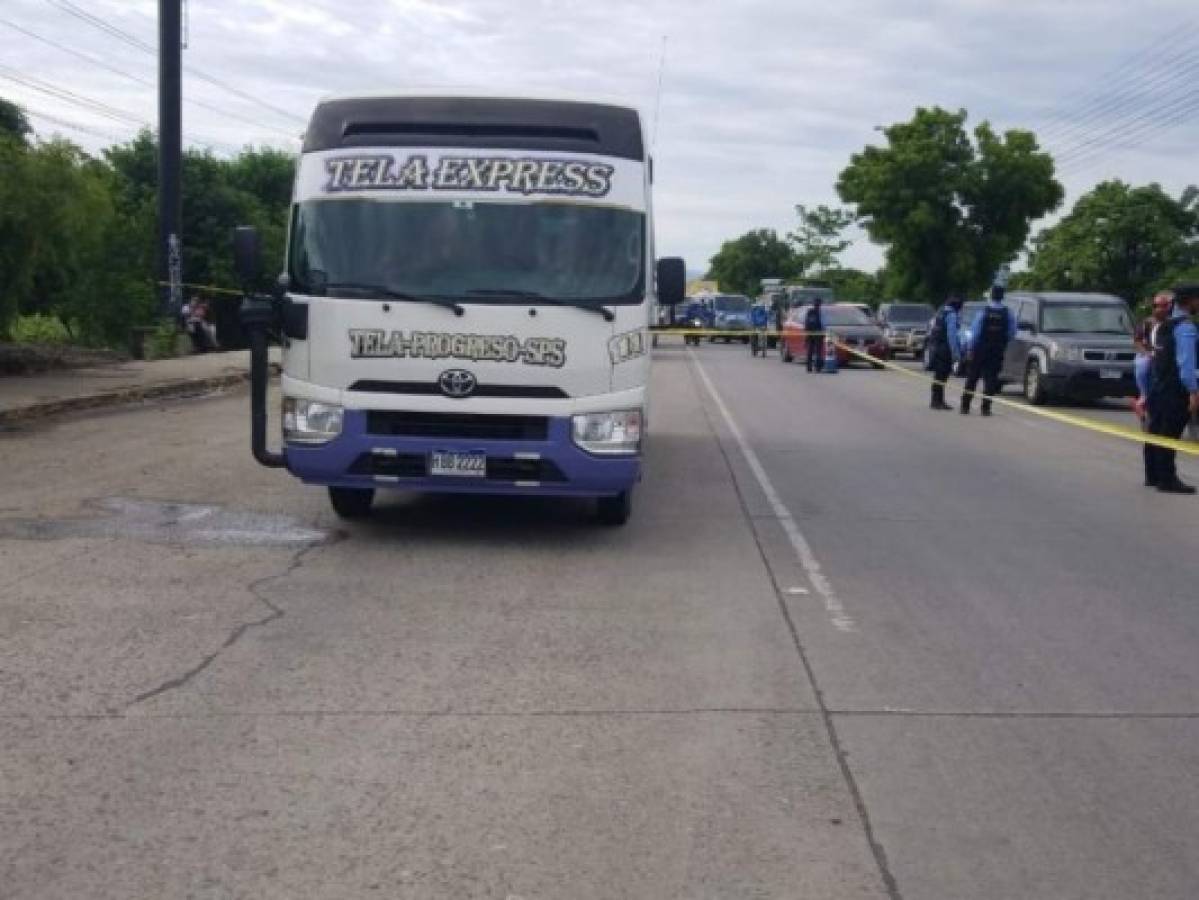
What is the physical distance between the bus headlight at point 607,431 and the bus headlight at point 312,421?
1.51 metres

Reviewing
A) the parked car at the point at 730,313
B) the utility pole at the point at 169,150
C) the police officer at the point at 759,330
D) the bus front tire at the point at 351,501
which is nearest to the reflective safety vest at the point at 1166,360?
the bus front tire at the point at 351,501

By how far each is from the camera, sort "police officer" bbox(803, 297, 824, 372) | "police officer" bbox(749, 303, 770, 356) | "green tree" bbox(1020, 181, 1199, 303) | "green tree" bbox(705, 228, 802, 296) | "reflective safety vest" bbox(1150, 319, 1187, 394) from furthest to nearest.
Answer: "green tree" bbox(705, 228, 802, 296)
"green tree" bbox(1020, 181, 1199, 303)
"police officer" bbox(749, 303, 770, 356)
"police officer" bbox(803, 297, 824, 372)
"reflective safety vest" bbox(1150, 319, 1187, 394)

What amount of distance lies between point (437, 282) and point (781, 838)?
575 centimetres

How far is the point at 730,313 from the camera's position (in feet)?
198

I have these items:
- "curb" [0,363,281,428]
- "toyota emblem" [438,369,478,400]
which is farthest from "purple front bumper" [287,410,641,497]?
"curb" [0,363,281,428]

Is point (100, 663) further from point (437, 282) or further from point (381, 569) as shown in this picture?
point (437, 282)

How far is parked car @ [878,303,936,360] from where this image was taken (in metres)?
43.7

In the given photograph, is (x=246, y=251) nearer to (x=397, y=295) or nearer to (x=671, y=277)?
(x=397, y=295)

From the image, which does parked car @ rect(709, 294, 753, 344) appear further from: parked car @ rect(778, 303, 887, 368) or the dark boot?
the dark boot

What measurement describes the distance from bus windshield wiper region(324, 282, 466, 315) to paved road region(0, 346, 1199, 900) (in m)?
1.61

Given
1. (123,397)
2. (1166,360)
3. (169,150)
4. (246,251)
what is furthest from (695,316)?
(246,251)

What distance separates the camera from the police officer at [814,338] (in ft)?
113

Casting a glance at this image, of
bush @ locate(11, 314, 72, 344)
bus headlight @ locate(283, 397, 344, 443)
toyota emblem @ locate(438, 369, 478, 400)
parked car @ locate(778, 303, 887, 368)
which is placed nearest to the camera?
toyota emblem @ locate(438, 369, 478, 400)

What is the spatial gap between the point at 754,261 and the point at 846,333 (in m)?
98.1
